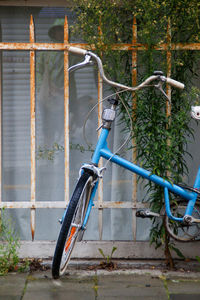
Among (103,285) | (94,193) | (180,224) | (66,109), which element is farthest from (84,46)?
(103,285)

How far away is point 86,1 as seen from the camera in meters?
3.66

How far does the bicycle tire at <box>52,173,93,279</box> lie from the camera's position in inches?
130

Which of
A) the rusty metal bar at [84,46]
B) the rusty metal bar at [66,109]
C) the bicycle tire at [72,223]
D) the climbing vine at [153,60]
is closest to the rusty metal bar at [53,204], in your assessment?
the rusty metal bar at [66,109]

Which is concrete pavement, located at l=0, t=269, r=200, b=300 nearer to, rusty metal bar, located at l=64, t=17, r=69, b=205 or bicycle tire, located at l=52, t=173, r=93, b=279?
bicycle tire, located at l=52, t=173, r=93, b=279

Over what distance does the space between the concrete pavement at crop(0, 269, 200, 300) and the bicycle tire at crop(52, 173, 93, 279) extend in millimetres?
161

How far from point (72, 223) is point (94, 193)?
0.28 meters

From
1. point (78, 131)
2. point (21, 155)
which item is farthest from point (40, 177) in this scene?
point (78, 131)

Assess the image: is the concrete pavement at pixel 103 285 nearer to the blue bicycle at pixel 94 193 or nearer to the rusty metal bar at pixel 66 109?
the blue bicycle at pixel 94 193

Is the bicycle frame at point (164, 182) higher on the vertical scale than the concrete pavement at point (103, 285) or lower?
higher

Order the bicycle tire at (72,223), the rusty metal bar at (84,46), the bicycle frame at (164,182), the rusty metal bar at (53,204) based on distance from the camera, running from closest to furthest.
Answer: the bicycle tire at (72,223)
the bicycle frame at (164,182)
the rusty metal bar at (84,46)
the rusty metal bar at (53,204)

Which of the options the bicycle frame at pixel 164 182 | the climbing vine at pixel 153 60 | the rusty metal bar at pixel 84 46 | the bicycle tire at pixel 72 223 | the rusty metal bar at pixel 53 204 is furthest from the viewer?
the rusty metal bar at pixel 53 204

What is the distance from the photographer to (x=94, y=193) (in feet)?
11.4

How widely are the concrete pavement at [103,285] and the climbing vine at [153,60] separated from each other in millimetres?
303

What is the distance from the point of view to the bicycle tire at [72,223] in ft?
10.8
